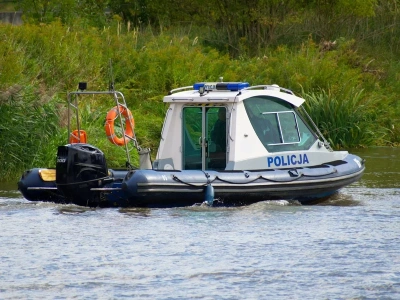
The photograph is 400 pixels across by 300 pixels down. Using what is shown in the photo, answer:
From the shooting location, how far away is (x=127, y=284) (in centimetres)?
1076

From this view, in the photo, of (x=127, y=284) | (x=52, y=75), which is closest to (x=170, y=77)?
(x=52, y=75)

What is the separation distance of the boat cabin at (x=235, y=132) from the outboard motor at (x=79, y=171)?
A: 58.7 inches

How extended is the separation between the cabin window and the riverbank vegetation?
7.04 feet

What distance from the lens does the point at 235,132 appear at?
15039 millimetres

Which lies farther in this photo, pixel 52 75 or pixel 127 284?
pixel 52 75

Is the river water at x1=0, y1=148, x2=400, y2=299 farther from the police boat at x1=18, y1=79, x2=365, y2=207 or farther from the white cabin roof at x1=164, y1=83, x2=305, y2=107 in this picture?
the white cabin roof at x1=164, y1=83, x2=305, y2=107

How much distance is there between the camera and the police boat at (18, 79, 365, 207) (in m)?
14.3

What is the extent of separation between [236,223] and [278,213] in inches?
34.7

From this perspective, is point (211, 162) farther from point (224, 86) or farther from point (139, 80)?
point (139, 80)

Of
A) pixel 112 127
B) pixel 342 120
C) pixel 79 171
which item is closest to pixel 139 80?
pixel 342 120

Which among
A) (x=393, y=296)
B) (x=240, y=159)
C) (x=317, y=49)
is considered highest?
(x=317, y=49)

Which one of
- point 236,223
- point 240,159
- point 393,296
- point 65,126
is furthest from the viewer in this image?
point 65,126

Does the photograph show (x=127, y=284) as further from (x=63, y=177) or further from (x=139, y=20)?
(x=139, y=20)

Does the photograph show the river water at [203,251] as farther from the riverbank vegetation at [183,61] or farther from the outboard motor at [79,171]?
the riverbank vegetation at [183,61]
